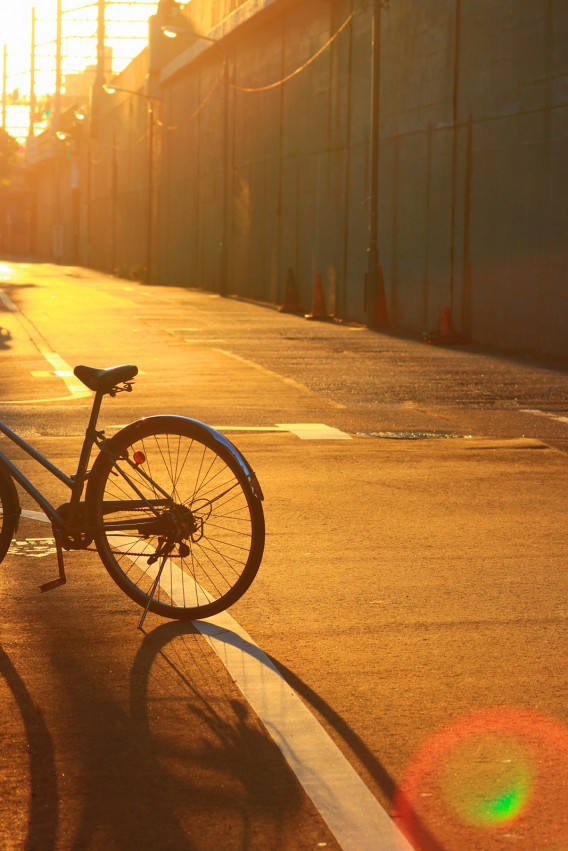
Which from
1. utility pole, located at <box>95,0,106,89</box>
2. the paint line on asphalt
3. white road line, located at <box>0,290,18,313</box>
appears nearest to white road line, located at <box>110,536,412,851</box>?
the paint line on asphalt

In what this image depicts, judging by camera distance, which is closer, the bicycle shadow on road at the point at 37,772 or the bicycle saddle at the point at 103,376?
the bicycle shadow on road at the point at 37,772

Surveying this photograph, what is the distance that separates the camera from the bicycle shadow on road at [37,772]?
404cm

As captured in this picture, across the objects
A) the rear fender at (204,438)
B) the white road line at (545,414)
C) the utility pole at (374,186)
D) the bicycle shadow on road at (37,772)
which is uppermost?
the utility pole at (374,186)

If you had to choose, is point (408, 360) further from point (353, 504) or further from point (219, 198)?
point (219, 198)

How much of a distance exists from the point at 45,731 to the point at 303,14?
36.0m

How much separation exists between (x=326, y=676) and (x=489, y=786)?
1221 mm

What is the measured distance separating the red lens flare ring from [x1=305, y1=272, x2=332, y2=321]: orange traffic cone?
97.0 feet

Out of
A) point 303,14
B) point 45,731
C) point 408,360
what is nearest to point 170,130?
point 303,14

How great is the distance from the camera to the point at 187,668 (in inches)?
223

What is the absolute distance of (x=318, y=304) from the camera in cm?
3469

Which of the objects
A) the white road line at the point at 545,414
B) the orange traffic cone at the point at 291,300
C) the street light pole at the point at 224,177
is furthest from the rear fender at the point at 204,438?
the street light pole at the point at 224,177

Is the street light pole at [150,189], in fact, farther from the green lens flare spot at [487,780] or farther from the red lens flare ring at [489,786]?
the green lens flare spot at [487,780]

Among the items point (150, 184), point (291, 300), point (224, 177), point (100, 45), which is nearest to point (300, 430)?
point (291, 300)

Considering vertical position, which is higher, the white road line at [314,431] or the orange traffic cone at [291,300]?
the orange traffic cone at [291,300]
